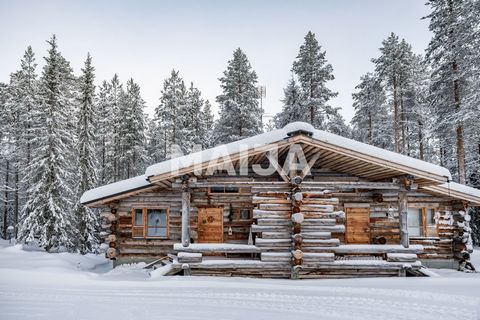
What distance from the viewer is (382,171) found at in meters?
13.2

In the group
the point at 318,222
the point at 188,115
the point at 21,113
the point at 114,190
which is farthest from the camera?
the point at 188,115

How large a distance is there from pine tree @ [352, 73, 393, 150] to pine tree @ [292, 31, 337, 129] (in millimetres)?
6919

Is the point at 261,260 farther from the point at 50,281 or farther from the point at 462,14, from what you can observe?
the point at 462,14

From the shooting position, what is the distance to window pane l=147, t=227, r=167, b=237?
51.0ft

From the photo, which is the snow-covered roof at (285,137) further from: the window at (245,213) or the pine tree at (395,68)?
the pine tree at (395,68)

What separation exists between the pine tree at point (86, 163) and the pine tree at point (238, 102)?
34.1 ft

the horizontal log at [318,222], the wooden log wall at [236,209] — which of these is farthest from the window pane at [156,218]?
the horizontal log at [318,222]

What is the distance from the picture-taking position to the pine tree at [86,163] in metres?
25.9

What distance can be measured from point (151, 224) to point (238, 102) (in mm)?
16716

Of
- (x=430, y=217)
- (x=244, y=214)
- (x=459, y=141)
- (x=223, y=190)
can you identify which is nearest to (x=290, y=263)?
(x=244, y=214)

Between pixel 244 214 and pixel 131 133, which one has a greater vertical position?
pixel 131 133

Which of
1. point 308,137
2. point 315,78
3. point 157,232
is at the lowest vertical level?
point 157,232

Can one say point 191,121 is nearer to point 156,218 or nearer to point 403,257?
point 156,218

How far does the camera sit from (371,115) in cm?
3612
